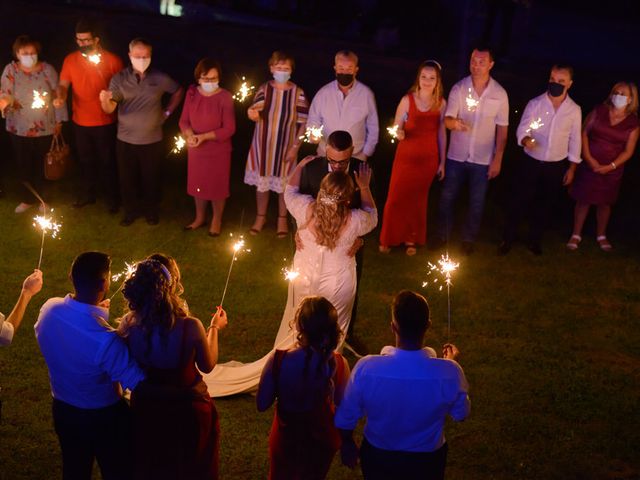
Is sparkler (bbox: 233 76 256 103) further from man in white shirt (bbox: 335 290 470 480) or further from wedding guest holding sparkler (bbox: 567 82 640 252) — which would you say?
man in white shirt (bbox: 335 290 470 480)

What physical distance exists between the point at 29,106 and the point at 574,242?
6213mm

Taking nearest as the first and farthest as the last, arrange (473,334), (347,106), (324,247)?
1. (324,247)
2. (473,334)
3. (347,106)

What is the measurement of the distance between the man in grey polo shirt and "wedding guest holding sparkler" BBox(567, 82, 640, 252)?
4469mm

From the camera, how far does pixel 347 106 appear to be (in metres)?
8.11

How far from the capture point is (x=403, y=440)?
381cm

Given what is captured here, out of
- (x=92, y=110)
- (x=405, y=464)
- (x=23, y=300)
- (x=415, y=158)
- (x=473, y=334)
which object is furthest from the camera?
(x=92, y=110)

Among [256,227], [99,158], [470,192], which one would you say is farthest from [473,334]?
[99,158]

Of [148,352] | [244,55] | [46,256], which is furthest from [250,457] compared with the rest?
[244,55]

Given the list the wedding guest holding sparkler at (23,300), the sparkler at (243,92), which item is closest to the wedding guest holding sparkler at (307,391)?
the wedding guest holding sparkler at (23,300)

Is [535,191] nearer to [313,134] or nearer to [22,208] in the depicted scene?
[313,134]

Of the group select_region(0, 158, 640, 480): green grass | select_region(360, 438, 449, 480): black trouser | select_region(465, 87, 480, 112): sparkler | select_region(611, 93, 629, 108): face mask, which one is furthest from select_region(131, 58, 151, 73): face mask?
select_region(360, 438, 449, 480): black trouser

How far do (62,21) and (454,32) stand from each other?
24.7 ft

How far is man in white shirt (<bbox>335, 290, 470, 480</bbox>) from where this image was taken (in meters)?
3.70

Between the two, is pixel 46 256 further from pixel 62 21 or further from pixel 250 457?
pixel 62 21
